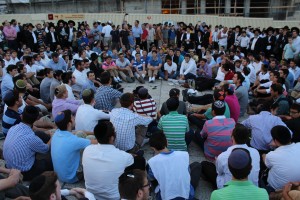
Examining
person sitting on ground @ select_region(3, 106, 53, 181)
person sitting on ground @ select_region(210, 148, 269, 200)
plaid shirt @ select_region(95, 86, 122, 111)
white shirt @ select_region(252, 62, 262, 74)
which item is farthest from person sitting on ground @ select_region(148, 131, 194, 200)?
white shirt @ select_region(252, 62, 262, 74)

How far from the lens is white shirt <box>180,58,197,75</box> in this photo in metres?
11.3

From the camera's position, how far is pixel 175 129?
5289mm

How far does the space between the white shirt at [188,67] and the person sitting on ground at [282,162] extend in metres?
7.10

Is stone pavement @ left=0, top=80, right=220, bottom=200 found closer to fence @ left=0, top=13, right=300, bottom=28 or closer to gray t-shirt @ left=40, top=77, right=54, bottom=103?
gray t-shirt @ left=40, top=77, right=54, bottom=103

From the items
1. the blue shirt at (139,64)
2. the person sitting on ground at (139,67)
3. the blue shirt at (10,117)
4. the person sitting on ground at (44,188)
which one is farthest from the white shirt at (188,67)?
the person sitting on ground at (44,188)

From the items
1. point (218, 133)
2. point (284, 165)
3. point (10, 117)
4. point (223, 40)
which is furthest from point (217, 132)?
A: point (223, 40)

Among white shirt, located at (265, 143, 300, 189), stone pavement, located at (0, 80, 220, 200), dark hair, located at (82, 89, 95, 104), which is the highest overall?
dark hair, located at (82, 89, 95, 104)

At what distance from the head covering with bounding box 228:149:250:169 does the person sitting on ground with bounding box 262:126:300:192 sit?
1.39 meters

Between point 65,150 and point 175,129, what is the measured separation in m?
1.87

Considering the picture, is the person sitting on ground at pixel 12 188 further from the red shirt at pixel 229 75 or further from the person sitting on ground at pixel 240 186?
the red shirt at pixel 229 75

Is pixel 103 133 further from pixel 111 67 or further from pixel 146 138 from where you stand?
pixel 111 67

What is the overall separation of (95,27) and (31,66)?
7386 millimetres

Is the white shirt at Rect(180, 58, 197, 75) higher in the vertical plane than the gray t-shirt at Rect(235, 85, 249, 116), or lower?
higher

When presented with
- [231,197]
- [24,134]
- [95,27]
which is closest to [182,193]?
[231,197]
